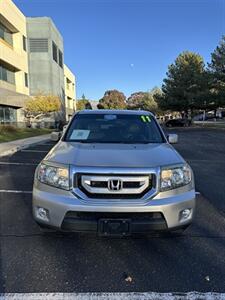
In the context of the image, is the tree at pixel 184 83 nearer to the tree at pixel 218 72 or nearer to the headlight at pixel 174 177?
the tree at pixel 218 72

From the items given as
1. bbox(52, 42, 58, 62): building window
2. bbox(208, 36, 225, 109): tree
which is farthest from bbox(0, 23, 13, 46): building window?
bbox(208, 36, 225, 109): tree

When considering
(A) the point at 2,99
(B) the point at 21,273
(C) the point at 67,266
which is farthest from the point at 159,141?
(A) the point at 2,99

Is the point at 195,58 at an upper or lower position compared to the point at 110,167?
upper

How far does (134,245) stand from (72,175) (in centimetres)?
128

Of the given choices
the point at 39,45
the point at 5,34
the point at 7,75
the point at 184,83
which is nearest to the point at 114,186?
the point at 7,75

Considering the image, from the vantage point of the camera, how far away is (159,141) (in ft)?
16.2

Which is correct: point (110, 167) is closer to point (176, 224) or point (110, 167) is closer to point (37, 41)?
point (176, 224)

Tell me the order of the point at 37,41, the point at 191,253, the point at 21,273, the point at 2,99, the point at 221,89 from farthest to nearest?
the point at 37,41
the point at 221,89
the point at 2,99
the point at 191,253
the point at 21,273

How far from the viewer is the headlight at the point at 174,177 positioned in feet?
11.8

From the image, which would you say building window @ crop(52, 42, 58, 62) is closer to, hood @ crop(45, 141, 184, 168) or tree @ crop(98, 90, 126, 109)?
hood @ crop(45, 141, 184, 168)

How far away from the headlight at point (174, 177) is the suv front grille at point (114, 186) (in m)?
0.21

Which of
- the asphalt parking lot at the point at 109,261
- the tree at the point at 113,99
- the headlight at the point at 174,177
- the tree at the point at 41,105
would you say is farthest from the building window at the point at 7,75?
the tree at the point at 113,99

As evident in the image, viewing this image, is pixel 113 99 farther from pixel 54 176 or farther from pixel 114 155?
pixel 54 176

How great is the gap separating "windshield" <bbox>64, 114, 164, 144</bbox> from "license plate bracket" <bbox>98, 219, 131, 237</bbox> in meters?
1.64
